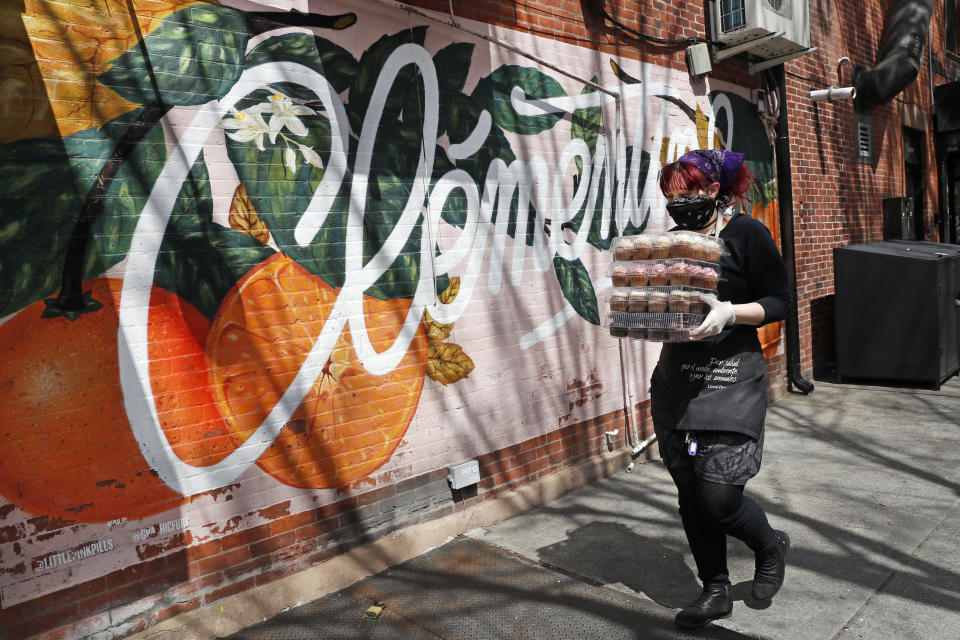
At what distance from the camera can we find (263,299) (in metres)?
3.51

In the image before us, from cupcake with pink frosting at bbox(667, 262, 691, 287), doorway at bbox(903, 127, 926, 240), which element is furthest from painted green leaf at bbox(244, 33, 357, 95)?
doorway at bbox(903, 127, 926, 240)

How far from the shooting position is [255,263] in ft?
11.4

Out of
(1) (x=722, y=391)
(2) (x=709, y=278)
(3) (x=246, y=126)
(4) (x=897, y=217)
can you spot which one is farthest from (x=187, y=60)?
(4) (x=897, y=217)

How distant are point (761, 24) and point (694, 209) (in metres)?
4.50

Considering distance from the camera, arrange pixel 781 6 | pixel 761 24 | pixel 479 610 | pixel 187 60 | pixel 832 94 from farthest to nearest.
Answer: pixel 832 94 < pixel 781 6 < pixel 761 24 < pixel 479 610 < pixel 187 60

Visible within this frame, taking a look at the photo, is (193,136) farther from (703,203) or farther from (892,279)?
(892,279)

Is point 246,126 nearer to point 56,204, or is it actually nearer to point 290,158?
point 290,158

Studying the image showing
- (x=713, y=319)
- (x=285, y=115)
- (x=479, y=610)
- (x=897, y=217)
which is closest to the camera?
(x=713, y=319)

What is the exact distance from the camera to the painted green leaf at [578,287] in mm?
5125

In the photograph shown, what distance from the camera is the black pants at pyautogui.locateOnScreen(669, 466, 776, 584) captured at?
286 cm

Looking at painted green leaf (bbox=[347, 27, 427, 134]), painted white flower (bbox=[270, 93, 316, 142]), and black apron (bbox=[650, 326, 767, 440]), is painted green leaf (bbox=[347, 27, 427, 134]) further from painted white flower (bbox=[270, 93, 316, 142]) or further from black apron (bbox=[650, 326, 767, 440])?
black apron (bbox=[650, 326, 767, 440])

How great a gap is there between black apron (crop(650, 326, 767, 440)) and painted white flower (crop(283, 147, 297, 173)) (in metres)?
2.12

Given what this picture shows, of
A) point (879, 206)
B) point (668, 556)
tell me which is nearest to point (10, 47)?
point (668, 556)

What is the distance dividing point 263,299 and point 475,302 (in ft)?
4.77
